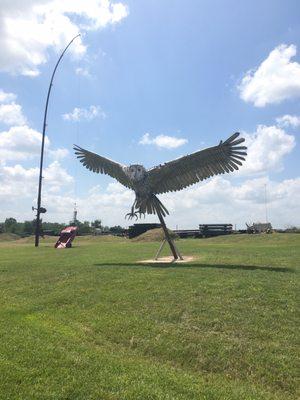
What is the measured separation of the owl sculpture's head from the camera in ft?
54.2

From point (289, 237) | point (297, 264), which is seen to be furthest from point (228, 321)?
point (289, 237)

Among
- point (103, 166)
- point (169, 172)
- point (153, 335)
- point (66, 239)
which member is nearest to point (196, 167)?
point (169, 172)

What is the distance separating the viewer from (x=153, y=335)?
27.6 ft

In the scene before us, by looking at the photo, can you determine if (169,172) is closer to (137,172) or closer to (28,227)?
(137,172)

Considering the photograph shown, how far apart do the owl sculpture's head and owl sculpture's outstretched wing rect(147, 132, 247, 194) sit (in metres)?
0.24

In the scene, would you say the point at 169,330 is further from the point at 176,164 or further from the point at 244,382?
the point at 176,164

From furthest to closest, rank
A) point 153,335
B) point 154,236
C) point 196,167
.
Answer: point 154,236 < point 196,167 < point 153,335

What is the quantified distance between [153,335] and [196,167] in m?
7.87

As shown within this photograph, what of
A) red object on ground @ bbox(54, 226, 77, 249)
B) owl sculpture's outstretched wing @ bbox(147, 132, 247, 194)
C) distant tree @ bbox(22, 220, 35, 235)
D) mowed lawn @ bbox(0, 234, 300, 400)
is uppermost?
distant tree @ bbox(22, 220, 35, 235)

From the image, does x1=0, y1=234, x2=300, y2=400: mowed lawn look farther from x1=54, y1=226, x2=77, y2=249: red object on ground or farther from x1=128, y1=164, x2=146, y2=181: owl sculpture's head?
x1=54, y1=226, x2=77, y2=249: red object on ground

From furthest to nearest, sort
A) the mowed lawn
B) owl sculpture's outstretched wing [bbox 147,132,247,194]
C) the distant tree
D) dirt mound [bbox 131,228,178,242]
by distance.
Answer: the distant tree
dirt mound [bbox 131,228,178,242]
owl sculpture's outstretched wing [bbox 147,132,247,194]
the mowed lawn

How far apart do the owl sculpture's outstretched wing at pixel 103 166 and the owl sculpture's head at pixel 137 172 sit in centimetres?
54

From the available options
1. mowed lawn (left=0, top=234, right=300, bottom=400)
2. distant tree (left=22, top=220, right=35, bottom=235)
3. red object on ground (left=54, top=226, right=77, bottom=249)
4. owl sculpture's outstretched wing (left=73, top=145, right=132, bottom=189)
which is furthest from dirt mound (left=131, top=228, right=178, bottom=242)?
distant tree (left=22, top=220, right=35, bottom=235)

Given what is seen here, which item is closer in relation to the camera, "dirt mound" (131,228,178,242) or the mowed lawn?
the mowed lawn
